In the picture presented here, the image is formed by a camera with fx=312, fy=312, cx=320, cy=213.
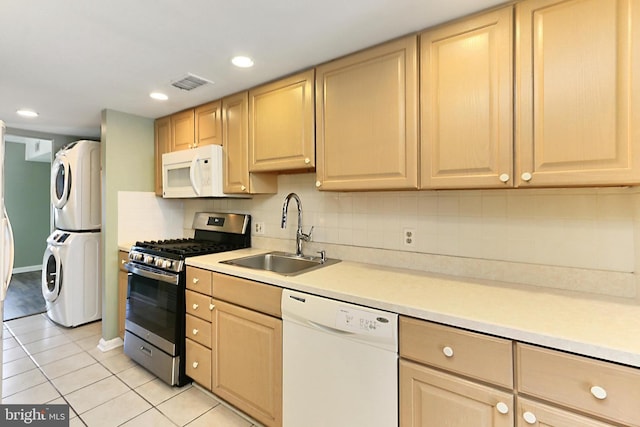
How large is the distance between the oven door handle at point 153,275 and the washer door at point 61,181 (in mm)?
1316

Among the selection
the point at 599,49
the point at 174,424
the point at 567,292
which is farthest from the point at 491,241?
the point at 174,424

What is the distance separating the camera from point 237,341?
1840 millimetres

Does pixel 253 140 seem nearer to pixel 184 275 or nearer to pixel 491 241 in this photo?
pixel 184 275

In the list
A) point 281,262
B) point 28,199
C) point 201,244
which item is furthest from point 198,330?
point 28,199

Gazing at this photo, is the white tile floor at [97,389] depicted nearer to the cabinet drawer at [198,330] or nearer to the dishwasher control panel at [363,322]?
the cabinet drawer at [198,330]

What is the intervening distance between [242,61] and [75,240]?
2.73m

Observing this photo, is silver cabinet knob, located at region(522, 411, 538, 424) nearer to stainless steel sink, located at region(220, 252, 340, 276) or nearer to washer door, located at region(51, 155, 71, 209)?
stainless steel sink, located at region(220, 252, 340, 276)

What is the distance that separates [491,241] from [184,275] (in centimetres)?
192

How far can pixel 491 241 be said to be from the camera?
1.62m

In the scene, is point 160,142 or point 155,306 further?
point 160,142

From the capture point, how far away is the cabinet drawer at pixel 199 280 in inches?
79.2

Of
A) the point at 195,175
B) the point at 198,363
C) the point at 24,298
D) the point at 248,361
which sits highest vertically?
the point at 195,175

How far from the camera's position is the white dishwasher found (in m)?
1.27

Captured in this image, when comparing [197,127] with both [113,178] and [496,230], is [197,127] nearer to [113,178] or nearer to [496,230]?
[113,178]
